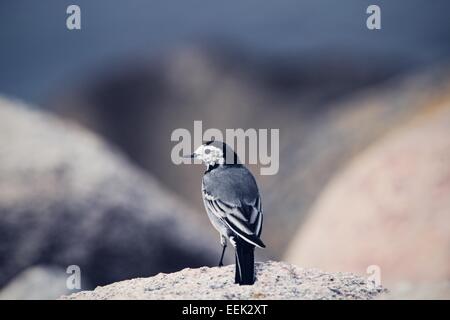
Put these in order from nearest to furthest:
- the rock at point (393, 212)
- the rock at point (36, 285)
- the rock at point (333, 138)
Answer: the rock at point (393, 212) < the rock at point (36, 285) < the rock at point (333, 138)

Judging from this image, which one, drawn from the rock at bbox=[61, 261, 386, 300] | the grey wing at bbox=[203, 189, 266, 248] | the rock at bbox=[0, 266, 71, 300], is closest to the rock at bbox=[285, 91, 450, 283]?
the rock at bbox=[61, 261, 386, 300]

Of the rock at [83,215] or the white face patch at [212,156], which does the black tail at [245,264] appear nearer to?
the white face patch at [212,156]

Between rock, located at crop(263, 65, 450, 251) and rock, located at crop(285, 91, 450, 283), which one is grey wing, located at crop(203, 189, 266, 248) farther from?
rock, located at crop(263, 65, 450, 251)

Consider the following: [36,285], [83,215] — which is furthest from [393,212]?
[36,285]

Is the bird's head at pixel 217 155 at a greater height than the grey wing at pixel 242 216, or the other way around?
the bird's head at pixel 217 155

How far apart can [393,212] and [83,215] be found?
3.75m

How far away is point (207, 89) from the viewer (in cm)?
1415

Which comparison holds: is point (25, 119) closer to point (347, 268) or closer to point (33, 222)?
point (33, 222)

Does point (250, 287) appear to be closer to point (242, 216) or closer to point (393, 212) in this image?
point (242, 216)

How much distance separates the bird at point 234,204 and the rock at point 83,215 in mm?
2217

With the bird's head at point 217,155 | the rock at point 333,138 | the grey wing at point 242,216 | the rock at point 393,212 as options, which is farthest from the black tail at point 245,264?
the rock at point 333,138

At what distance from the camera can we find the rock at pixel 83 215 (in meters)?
9.71

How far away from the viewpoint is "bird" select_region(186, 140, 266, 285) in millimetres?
7070

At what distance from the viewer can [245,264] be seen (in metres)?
7.05
